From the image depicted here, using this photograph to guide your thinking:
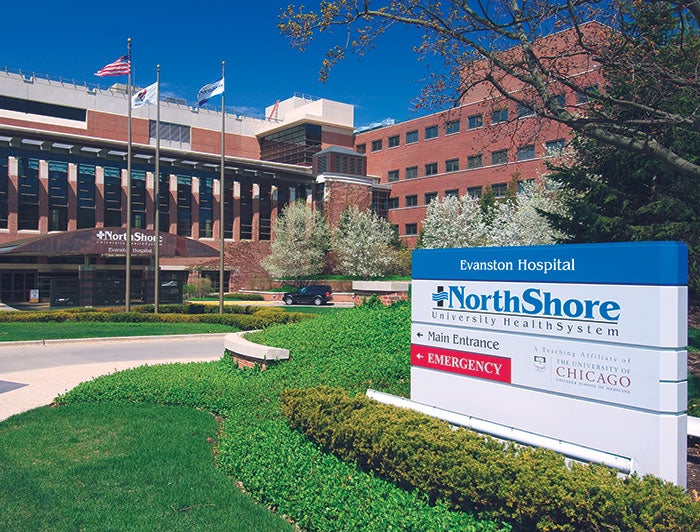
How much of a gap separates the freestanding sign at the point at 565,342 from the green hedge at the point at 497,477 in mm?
505

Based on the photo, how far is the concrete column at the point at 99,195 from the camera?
45.0 m

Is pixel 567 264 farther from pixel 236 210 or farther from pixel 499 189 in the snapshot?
pixel 236 210

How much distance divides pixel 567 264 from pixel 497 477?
2.01 metres

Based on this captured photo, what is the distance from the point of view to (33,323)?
22.6 meters

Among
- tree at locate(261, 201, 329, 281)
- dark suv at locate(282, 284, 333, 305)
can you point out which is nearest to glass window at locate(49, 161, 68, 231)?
tree at locate(261, 201, 329, 281)

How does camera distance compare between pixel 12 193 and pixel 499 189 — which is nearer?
pixel 12 193

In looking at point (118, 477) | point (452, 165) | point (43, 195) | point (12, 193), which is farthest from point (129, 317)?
point (452, 165)

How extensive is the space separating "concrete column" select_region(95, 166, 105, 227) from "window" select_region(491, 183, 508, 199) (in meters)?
31.0

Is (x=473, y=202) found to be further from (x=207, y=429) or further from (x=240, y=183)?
(x=207, y=429)

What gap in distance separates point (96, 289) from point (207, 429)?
28195 millimetres

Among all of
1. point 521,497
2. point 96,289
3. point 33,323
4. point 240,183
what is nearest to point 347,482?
point 521,497

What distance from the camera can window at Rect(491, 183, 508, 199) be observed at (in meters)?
49.0

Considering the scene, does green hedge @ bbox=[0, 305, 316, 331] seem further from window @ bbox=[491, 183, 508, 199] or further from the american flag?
window @ bbox=[491, 183, 508, 199]

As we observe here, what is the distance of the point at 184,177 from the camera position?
49.3m
